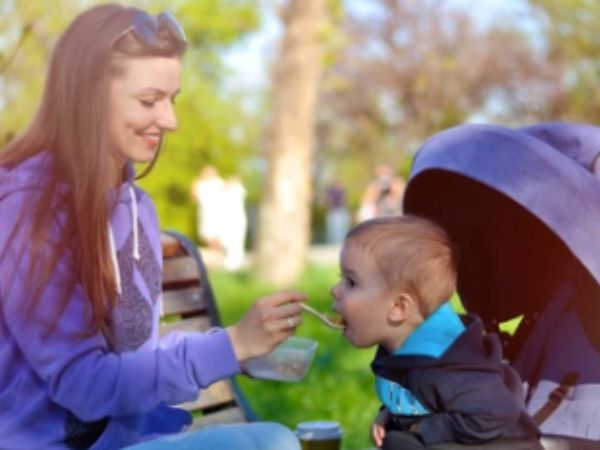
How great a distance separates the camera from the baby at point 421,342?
8.39 ft

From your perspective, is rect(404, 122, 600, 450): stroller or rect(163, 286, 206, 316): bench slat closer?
rect(404, 122, 600, 450): stroller

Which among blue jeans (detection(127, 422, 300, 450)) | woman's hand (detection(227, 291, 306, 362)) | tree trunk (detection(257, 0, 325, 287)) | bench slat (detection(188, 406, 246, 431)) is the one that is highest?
woman's hand (detection(227, 291, 306, 362))

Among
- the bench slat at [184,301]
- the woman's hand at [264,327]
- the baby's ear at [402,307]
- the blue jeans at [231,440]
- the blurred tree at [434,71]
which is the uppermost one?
the woman's hand at [264,327]

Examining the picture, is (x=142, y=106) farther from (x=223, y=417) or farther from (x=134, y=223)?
(x=223, y=417)

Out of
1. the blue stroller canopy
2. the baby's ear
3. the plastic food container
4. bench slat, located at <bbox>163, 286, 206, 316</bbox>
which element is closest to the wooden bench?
bench slat, located at <bbox>163, 286, 206, 316</bbox>

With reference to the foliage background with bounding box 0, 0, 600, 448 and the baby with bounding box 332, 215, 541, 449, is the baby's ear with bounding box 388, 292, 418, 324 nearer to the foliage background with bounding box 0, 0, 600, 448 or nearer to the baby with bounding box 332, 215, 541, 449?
the baby with bounding box 332, 215, 541, 449

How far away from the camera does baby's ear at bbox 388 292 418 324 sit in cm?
266

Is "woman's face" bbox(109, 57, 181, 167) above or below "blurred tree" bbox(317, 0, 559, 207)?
above

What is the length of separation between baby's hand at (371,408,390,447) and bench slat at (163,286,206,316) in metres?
0.87

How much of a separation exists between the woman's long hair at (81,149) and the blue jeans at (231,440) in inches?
10.5

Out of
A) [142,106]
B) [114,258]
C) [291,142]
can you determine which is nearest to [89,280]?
[114,258]

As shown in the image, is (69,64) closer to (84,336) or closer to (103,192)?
(103,192)

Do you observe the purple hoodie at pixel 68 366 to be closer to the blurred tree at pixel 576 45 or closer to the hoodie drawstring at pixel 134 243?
the hoodie drawstring at pixel 134 243

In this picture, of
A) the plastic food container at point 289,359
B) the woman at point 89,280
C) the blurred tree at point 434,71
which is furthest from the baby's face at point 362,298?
the blurred tree at point 434,71
